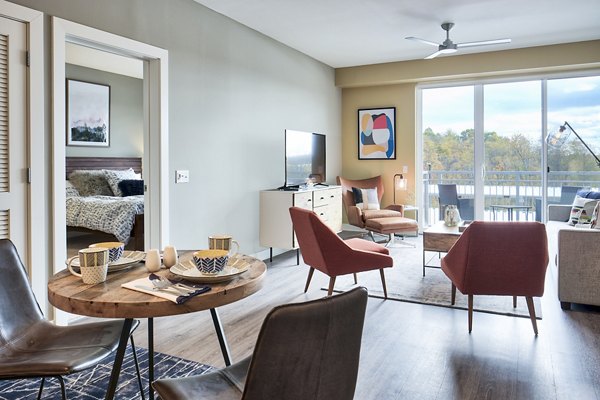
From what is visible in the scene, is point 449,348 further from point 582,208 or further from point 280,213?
point 582,208

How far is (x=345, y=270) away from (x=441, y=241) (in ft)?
3.85

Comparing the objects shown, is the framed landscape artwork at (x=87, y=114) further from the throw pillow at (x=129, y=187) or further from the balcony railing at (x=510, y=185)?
the balcony railing at (x=510, y=185)

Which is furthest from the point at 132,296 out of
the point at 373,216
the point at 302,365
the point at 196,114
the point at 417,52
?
the point at 417,52

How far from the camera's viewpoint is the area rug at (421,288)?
3521mm

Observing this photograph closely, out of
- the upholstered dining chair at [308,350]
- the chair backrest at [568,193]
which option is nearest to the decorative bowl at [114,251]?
the upholstered dining chair at [308,350]

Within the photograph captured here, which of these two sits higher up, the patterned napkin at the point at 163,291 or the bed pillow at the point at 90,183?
the bed pillow at the point at 90,183

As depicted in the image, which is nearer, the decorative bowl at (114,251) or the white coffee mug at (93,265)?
the white coffee mug at (93,265)

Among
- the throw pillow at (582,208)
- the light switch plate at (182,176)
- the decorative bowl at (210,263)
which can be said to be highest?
the light switch plate at (182,176)

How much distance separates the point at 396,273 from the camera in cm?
459

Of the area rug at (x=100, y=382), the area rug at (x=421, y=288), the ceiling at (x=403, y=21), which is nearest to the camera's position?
the area rug at (x=100, y=382)

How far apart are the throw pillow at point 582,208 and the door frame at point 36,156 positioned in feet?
16.0

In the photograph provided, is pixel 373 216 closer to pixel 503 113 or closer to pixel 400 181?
pixel 400 181

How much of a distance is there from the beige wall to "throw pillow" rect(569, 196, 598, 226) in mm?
1998

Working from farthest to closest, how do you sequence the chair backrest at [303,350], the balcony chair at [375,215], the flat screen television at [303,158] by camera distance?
1. the balcony chair at [375,215]
2. the flat screen television at [303,158]
3. the chair backrest at [303,350]
